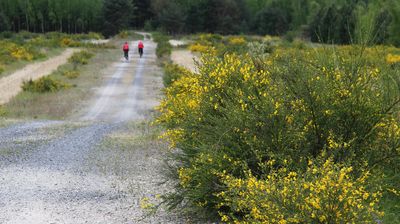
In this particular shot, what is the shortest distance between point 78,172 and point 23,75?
985 inches

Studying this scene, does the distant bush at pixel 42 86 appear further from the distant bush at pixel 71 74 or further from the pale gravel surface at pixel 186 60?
the pale gravel surface at pixel 186 60

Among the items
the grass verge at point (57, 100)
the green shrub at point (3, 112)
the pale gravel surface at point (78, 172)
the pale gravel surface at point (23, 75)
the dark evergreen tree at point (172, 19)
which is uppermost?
the dark evergreen tree at point (172, 19)

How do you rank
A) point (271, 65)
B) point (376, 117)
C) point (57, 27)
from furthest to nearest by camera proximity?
point (57, 27)
point (271, 65)
point (376, 117)

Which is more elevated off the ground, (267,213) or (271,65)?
(271,65)

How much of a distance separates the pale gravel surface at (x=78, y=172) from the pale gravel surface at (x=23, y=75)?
7471 millimetres

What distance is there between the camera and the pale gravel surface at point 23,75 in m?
26.5

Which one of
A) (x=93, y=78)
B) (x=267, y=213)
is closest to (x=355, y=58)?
(x=267, y=213)

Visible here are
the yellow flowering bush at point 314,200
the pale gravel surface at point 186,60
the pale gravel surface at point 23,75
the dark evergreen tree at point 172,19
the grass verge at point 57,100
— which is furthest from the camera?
the dark evergreen tree at point 172,19

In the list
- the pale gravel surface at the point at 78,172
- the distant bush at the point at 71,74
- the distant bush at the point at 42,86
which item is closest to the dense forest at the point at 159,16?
the distant bush at the point at 71,74

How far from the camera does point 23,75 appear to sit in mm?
34531

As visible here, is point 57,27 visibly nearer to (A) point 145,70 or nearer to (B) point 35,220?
(A) point 145,70

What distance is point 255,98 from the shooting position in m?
7.18

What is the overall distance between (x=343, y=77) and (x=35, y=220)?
5.39 metres

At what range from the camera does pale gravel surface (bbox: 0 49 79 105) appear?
26.5 m
